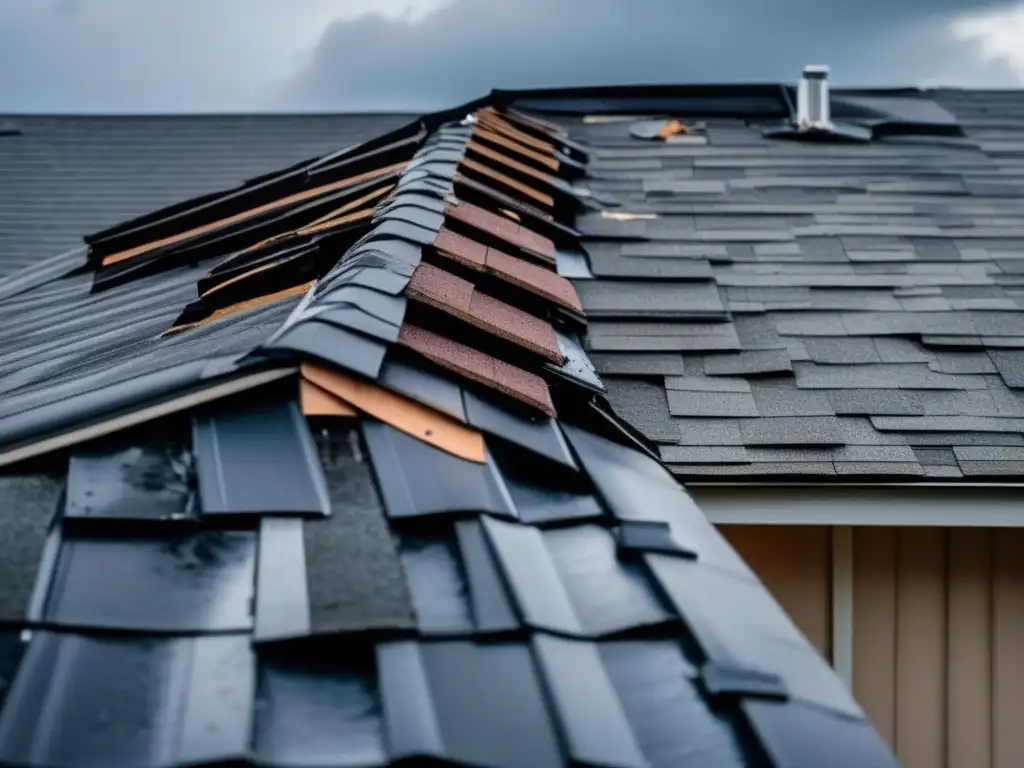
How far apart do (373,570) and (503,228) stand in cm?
272

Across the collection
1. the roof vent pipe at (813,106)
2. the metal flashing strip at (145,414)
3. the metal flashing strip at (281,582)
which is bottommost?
the metal flashing strip at (281,582)

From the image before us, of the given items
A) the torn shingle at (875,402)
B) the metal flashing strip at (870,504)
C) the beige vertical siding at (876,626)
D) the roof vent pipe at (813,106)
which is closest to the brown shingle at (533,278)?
the metal flashing strip at (870,504)

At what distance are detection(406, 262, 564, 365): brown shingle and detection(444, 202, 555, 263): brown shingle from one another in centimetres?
74

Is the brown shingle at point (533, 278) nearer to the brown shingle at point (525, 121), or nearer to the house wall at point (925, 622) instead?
the house wall at point (925, 622)

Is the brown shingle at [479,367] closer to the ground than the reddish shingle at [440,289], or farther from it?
closer to the ground

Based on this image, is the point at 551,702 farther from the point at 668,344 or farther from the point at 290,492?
the point at 668,344

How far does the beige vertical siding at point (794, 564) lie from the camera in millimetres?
4328

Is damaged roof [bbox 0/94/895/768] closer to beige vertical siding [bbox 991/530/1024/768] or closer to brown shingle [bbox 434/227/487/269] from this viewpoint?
brown shingle [bbox 434/227/487/269]

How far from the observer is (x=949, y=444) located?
12.9 feet

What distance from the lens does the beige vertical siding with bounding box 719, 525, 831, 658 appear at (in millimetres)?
4328

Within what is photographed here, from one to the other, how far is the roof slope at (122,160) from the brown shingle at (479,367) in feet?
23.7

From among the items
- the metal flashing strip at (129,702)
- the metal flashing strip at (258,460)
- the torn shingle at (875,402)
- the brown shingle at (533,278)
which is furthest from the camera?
the torn shingle at (875,402)

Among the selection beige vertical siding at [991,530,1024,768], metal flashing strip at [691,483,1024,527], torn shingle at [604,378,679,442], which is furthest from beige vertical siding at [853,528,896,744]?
torn shingle at [604,378,679,442]

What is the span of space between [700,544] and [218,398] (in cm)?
98
